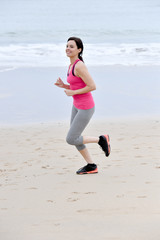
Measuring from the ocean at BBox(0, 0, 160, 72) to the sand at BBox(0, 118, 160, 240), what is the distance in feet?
25.8

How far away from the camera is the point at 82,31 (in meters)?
29.0

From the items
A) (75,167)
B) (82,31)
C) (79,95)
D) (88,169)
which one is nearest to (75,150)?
(75,167)

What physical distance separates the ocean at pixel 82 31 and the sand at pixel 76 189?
785cm

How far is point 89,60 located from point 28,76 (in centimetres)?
417

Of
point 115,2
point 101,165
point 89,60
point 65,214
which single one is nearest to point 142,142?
point 101,165

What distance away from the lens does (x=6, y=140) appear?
7.95 m

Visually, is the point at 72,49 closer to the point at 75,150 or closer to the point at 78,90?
the point at 78,90

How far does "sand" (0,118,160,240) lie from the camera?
12.6ft

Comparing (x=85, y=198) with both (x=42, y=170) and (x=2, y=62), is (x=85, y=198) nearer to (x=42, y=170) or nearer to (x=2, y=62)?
(x=42, y=170)

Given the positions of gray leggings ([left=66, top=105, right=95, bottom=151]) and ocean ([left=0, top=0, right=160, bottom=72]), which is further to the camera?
ocean ([left=0, top=0, right=160, bottom=72])

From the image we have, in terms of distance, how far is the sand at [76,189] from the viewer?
3832mm

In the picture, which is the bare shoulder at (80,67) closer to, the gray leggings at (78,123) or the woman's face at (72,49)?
the woman's face at (72,49)

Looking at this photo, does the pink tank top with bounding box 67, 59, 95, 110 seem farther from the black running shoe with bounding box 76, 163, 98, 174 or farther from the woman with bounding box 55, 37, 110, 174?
the black running shoe with bounding box 76, 163, 98, 174

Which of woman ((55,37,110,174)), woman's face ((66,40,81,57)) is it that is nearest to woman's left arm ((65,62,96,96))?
woman ((55,37,110,174))
